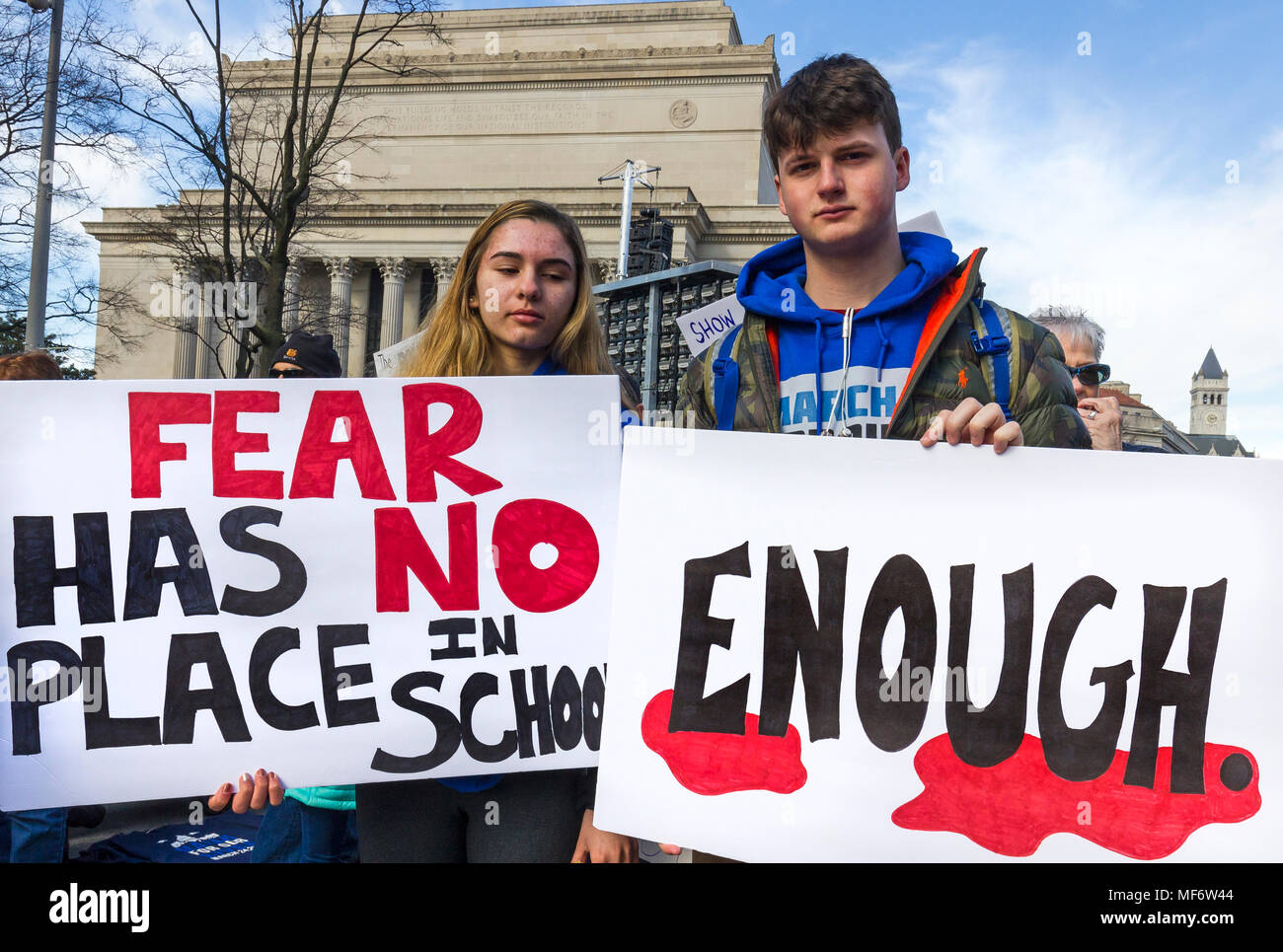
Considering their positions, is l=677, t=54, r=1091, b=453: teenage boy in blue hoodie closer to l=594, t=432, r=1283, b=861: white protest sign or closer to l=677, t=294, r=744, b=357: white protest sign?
l=594, t=432, r=1283, b=861: white protest sign

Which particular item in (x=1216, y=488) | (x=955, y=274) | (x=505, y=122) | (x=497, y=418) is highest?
(x=505, y=122)

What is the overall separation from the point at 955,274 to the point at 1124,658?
2.99 ft

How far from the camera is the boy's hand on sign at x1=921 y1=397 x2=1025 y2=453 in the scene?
1901 millimetres

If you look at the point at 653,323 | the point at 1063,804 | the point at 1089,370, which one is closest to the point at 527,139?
the point at 653,323

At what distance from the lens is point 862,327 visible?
2225 mm

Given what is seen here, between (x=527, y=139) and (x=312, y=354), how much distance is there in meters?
41.9

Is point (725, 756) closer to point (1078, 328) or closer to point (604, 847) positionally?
point (604, 847)

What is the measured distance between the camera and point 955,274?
2213 mm

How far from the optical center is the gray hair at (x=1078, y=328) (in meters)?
4.11

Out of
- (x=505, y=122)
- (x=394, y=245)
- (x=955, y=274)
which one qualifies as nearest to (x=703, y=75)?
(x=505, y=122)

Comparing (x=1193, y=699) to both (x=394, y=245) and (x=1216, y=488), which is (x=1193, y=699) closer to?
(x=1216, y=488)

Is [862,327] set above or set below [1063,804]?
above

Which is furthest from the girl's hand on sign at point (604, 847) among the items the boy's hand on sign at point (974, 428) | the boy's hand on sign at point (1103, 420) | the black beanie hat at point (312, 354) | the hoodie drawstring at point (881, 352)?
→ the black beanie hat at point (312, 354)
